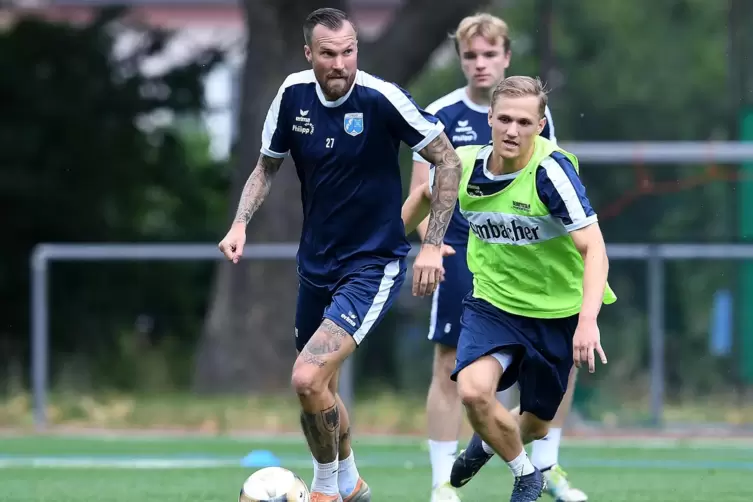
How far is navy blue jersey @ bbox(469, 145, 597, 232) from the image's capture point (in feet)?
19.8

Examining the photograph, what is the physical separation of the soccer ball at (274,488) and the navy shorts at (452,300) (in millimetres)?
1449

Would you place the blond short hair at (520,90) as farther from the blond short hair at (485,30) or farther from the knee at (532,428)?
the knee at (532,428)

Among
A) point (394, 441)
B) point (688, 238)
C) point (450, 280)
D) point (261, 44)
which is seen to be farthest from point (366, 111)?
point (261, 44)

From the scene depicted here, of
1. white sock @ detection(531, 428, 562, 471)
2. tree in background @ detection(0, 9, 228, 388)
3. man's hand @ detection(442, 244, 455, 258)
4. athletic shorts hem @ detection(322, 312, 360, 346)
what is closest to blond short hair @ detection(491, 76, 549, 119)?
man's hand @ detection(442, 244, 455, 258)

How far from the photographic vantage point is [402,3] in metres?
14.4

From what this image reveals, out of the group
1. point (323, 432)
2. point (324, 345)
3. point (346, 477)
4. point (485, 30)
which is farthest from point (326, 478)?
point (485, 30)

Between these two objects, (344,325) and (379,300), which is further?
(379,300)

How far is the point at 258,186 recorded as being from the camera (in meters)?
6.62

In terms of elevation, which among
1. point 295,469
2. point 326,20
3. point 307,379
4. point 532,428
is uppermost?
point 326,20

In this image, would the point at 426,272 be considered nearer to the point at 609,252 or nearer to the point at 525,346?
the point at 525,346

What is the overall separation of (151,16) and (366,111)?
10015 mm

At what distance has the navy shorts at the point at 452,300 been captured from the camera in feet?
23.9

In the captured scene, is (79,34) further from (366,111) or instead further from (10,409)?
(366,111)

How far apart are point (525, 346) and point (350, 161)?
1083 mm
